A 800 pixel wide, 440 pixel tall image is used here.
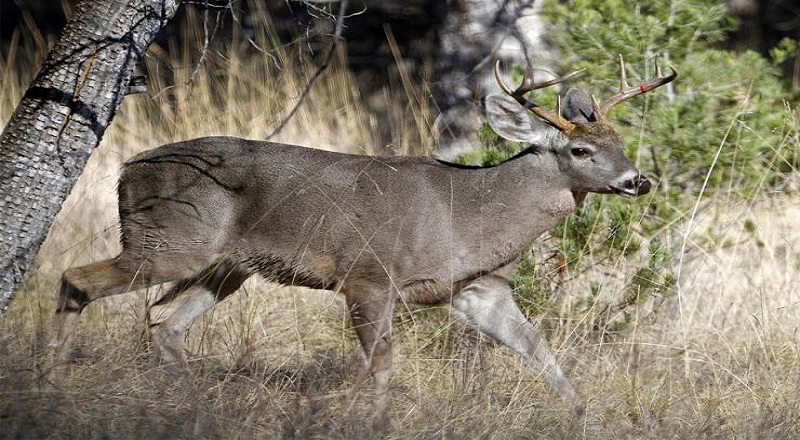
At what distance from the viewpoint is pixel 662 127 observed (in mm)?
6516

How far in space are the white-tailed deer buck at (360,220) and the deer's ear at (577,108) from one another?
132 mm

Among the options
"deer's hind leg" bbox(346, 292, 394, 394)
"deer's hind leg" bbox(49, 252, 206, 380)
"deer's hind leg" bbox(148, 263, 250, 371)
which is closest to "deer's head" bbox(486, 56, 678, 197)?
"deer's hind leg" bbox(346, 292, 394, 394)

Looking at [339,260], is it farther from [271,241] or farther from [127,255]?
[127,255]

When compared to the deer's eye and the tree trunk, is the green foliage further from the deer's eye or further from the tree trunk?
the tree trunk

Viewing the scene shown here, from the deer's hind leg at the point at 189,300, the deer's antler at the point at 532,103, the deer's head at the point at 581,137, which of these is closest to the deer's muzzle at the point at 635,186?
the deer's head at the point at 581,137

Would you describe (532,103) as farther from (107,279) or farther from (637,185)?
(107,279)

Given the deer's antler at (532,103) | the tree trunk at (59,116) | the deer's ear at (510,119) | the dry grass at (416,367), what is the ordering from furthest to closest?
the deer's ear at (510,119) → the deer's antler at (532,103) → the tree trunk at (59,116) → the dry grass at (416,367)

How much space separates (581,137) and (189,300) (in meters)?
2.06

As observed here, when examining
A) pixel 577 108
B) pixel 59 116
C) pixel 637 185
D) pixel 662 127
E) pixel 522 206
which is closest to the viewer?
pixel 59 116

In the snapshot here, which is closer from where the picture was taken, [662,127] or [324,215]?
[324,215]

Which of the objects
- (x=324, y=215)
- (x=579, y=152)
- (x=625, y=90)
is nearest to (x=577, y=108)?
(x=625, y=90)

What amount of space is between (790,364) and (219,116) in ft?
15.2

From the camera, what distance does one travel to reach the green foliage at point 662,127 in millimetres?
6387

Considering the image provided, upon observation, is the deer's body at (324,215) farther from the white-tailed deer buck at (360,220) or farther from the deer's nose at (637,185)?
the deer's nose at (637,185)
